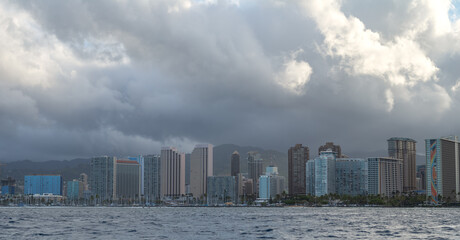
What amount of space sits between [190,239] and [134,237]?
12418 mm

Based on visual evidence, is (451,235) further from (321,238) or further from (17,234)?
(17,234)

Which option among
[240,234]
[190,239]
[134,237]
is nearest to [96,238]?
[134,237]

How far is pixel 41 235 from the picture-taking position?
12650cm

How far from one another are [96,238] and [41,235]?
14.2 m

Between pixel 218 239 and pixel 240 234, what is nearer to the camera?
pixel 218 239

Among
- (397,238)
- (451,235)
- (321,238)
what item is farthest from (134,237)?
(451,235)

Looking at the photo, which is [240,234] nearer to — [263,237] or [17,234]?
[263,237]

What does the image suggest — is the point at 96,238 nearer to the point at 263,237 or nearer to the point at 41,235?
the point at 41,235

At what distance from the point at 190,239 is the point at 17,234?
38584 millimetres

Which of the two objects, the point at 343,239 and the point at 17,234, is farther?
the point at 17,234

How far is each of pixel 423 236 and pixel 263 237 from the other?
32.2 meters

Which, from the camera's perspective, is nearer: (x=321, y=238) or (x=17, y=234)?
(x=321, y=238)

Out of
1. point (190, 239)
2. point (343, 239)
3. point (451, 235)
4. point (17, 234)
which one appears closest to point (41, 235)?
point (17, 234)

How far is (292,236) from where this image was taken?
126 meters
